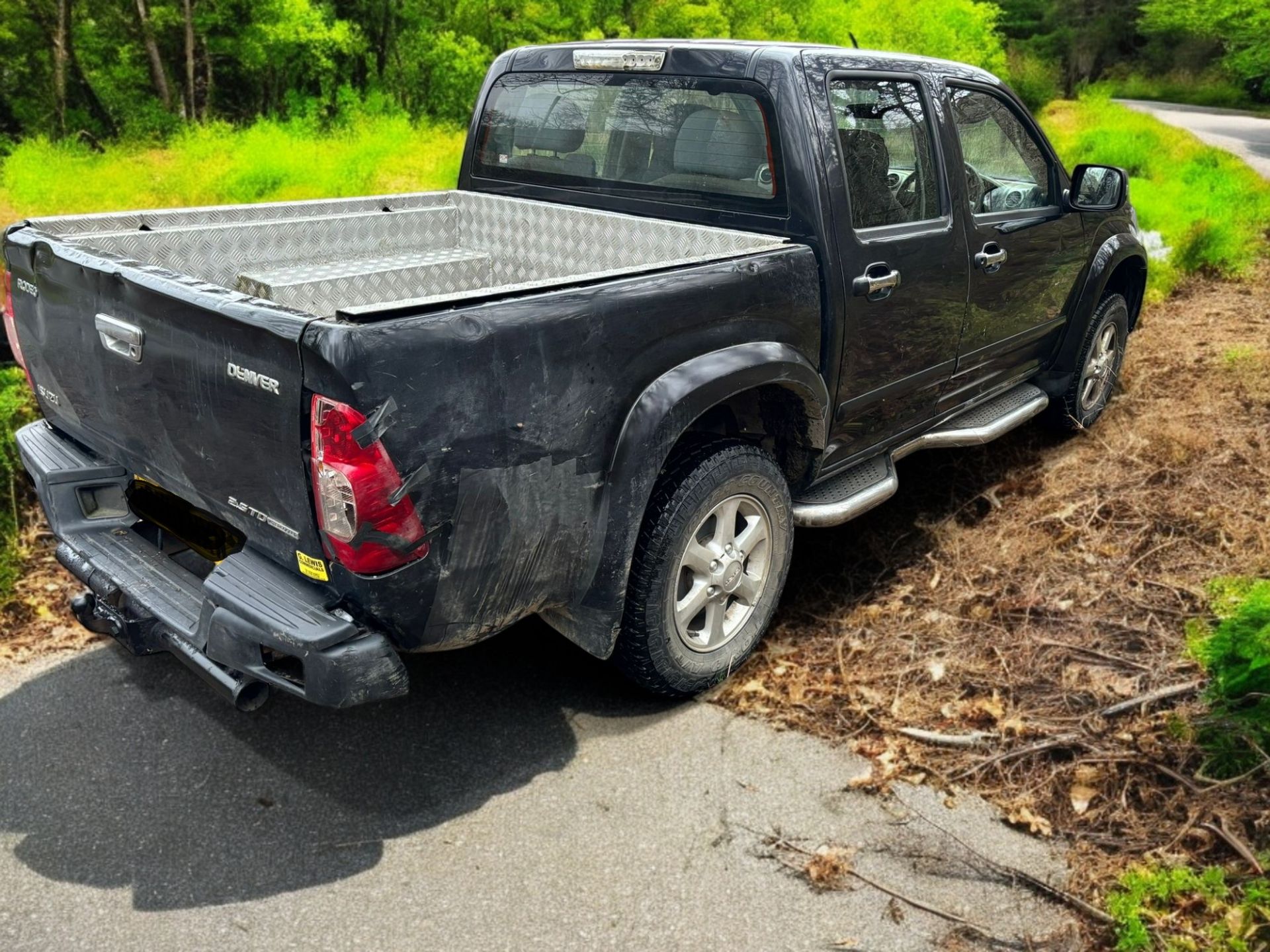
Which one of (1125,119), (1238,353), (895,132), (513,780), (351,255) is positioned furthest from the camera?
(1125,119)

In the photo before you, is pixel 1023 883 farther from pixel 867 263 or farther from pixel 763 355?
pixel 867 263

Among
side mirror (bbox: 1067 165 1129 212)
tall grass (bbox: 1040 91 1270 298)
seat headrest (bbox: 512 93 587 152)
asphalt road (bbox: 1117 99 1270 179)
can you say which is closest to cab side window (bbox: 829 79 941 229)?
seat headrest (bbox: 512 93 587 152)

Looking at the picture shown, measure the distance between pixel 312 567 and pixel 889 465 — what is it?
8.18ft

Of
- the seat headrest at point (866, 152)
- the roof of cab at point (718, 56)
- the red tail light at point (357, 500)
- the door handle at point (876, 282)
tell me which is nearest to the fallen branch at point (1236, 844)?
the door handle at point (876, 282)

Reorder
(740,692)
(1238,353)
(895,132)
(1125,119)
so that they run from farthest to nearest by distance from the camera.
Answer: (1125,119)
(1238,353)
(895,132)
(740,692)

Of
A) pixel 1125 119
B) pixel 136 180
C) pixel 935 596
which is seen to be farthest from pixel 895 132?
pixel 1125 119

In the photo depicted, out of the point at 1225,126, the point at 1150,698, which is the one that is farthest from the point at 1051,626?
the point at 1225,126

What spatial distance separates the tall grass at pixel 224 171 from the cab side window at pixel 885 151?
8461mm

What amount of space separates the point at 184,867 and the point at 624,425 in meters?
1.71

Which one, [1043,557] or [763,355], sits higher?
[763,355]

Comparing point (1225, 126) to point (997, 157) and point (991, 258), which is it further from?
point (991, 258)

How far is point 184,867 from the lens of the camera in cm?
289

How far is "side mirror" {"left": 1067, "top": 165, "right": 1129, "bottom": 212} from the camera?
519cm

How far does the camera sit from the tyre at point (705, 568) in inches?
131
